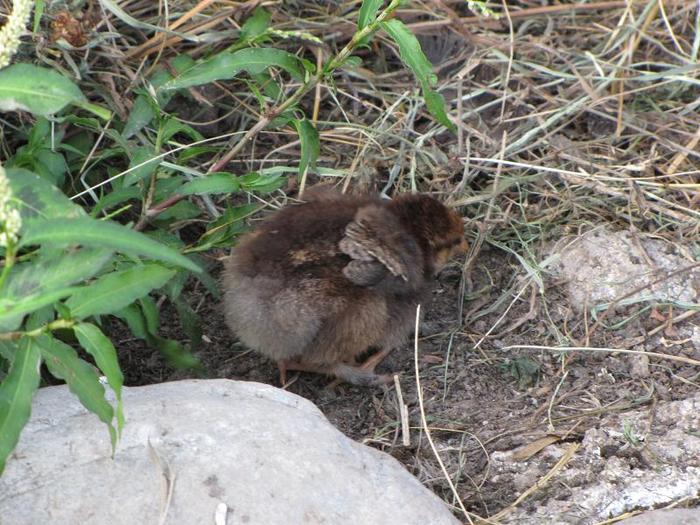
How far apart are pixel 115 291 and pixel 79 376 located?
30 centimetres

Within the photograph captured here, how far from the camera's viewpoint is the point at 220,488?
3.16 m

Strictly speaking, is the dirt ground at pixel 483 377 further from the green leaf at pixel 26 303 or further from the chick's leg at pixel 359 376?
the green leaf at pixel 26 303

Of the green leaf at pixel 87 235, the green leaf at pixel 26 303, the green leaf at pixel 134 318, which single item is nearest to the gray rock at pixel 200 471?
the green leaf at pixel 134 318

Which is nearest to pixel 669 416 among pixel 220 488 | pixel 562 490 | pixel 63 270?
pixel 562 490

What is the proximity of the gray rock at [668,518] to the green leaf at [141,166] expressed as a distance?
2.29 metres

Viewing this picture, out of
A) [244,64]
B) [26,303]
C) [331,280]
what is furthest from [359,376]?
[26,303]

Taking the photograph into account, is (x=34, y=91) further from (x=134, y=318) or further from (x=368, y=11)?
(x=368, y=11)

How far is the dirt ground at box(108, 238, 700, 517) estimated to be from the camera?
3.98 m

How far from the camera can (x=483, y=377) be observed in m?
4.41

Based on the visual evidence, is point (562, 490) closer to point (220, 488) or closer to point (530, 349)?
point (530, 349)

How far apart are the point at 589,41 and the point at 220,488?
3.78 meters

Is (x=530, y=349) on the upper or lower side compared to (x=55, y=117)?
lower

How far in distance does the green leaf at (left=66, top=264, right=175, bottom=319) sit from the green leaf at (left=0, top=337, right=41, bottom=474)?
0.61ft

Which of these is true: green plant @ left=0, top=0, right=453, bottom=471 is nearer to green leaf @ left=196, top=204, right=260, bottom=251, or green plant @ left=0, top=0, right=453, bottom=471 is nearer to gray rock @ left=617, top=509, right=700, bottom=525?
green leaf @ left=196, top=204, right=260, bottom=251
